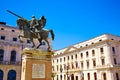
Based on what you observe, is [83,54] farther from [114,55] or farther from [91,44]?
[114,55]

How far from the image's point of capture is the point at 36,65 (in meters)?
8.84

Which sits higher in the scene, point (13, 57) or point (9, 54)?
point (9, 54)

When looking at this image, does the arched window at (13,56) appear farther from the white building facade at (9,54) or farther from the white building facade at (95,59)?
the white building facade at (95,59)

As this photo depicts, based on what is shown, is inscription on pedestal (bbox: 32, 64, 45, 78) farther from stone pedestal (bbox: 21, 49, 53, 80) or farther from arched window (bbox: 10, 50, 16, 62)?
arched window (bbox: 10, 50, 16, 62)

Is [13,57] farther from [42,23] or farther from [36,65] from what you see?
[36,65]

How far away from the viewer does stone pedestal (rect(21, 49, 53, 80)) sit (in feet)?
28.1

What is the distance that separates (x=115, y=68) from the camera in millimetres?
37312

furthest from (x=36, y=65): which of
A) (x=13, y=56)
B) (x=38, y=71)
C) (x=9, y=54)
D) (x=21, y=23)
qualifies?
(x=13, y=56)

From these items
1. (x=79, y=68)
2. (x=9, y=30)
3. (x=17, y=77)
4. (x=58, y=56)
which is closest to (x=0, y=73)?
(x=17, y=77)

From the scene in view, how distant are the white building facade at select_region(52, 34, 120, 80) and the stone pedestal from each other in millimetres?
27165

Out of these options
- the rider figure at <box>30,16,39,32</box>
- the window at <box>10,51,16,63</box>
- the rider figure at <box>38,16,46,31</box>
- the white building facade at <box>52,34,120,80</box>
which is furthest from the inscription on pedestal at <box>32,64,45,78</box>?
the window at <box>10,51,16,63</box>

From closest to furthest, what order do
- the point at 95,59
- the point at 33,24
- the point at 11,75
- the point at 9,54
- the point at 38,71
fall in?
the point at 38,71, the point at 33,24, the point at 11,75, the point at 9,54, the point at 95,59

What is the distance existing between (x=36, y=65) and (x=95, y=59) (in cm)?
3432

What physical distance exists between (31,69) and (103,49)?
3337 centimetres
